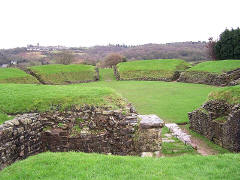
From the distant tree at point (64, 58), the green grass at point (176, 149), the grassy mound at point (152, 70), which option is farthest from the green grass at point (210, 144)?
the distant tree at point (64, 58)

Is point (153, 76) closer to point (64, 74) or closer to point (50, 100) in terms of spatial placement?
point (64, 74)

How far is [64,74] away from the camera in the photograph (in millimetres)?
39062

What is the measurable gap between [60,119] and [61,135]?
0.66 metres

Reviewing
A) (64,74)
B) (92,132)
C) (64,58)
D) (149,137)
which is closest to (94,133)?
(92,132)

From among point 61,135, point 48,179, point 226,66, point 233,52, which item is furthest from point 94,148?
point 233,52

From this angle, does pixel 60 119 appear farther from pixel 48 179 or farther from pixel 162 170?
pixel 162 170

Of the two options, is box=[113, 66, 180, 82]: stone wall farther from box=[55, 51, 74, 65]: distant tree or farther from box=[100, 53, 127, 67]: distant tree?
box=[55, 51, 74, 65]: distant tree

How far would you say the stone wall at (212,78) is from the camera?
96.9ft

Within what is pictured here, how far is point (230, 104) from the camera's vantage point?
10.2 meters

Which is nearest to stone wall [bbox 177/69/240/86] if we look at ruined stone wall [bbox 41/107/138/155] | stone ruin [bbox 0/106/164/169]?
stone ruin [bbox 0/106/164/169]

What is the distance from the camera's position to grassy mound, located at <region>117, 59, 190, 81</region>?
37.9 m

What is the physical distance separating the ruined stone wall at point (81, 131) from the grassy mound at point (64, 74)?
93.0 ft

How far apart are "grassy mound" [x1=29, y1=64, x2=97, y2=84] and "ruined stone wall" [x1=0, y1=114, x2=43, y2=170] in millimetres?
28488

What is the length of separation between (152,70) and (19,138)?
A: 34.1 m
